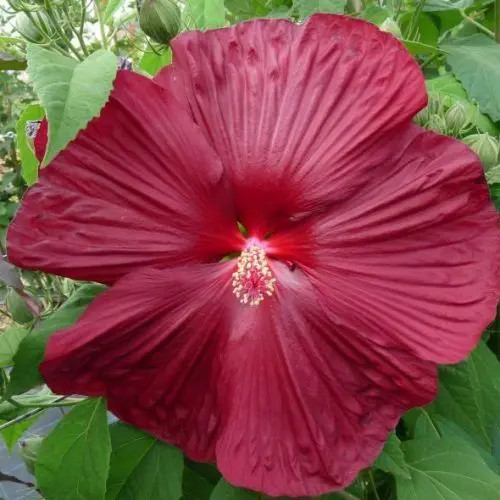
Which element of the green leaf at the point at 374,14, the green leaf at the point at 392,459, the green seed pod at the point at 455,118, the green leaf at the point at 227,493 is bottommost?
the green leaf at the point at 392,459

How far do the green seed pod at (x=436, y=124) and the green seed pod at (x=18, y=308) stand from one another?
1.11ft

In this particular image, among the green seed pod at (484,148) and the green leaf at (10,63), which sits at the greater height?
the green leaf at (10,63)

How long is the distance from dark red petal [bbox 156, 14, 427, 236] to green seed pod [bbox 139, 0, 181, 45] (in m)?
0.09

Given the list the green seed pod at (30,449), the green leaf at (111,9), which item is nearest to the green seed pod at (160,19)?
the green leaf at (111,9)

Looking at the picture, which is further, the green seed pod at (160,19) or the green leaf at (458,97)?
the green leaf at (458,97)

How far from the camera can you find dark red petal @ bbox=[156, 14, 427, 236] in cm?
43

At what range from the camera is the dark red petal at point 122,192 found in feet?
1.38

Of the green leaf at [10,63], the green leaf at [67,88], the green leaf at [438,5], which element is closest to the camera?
the green leaf at [67,88]

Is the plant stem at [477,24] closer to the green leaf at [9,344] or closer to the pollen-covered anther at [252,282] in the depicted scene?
the pollen-covered anther at [252,282]

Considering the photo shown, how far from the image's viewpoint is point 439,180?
0.42 m

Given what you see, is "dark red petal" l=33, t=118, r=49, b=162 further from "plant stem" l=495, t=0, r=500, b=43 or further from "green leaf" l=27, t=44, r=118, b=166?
"plant stem" l=495, t=0, r=500, b=43

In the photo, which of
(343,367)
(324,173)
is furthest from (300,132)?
(343,367)

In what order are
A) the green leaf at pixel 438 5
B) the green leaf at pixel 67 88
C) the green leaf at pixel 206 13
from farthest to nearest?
the green leaf at pixel 438 5, the green leaf at pixel 206 13, the green leaf at pixel 67 88

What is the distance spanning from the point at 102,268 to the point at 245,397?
12 centimetres
